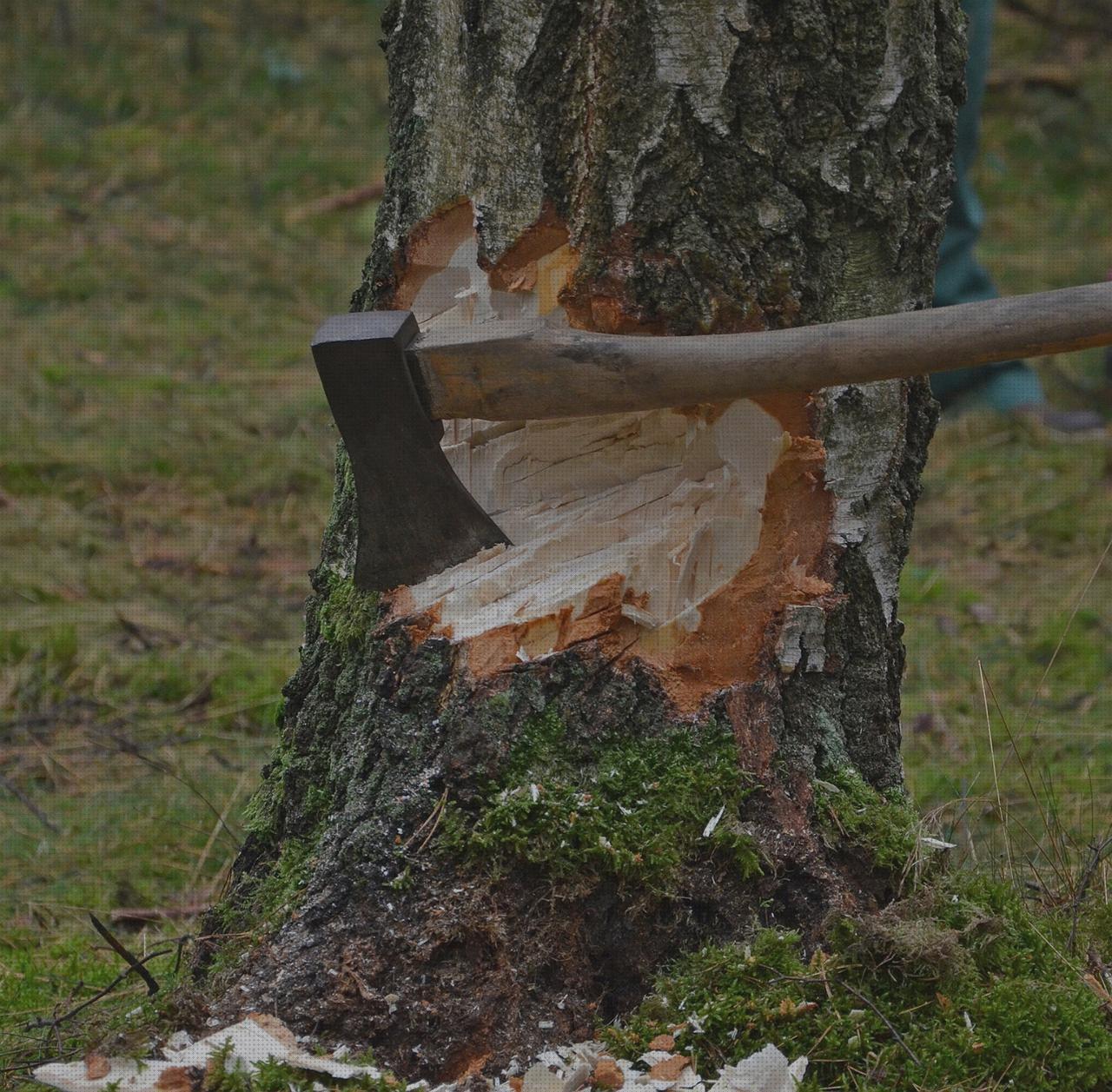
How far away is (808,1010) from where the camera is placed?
1547 millimetres

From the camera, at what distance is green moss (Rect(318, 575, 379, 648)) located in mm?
1740

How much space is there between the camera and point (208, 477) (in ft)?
14.7

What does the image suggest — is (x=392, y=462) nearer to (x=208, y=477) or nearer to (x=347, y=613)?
(x=347, y=613)

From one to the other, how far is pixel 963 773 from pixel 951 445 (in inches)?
95.7

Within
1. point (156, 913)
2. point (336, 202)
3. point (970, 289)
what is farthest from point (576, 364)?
point (336, 202)

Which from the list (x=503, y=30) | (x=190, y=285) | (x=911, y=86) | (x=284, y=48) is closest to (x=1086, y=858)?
(x=911, y=86)

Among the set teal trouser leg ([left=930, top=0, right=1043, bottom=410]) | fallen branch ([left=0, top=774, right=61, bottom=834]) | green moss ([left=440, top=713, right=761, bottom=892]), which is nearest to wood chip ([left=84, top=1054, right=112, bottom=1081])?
green moss ([left=440, top=713, right=761, bottom=892])

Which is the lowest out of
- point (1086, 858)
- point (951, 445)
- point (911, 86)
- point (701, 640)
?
point (951, 445)

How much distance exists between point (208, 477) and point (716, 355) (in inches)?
126

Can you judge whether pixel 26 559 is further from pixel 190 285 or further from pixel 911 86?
pixel 911 86

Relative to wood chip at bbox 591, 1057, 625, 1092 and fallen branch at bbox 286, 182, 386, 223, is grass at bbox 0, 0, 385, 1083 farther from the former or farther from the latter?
wood chip at bbox 591, 1057, 625, 1092

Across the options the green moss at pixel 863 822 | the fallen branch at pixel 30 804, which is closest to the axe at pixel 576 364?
the green moss at pixel 863 822

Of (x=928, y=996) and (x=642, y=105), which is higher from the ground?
(x=642, y=105)

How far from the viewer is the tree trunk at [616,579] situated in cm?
159
